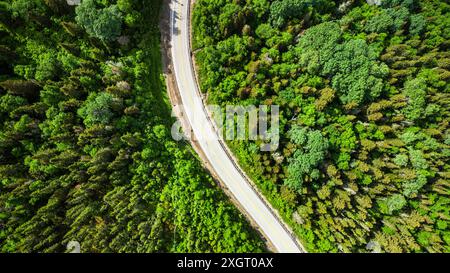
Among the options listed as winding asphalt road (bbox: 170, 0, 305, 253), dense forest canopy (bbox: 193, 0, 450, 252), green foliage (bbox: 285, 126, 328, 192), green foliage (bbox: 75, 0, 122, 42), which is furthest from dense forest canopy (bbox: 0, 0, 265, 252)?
green foliage (bbox: 285, 126, 328, 192)

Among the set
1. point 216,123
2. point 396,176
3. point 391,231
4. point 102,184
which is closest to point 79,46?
point 102,184

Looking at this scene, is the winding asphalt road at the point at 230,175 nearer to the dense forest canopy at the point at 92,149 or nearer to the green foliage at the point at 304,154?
the dense forest canopy at the point at 92,149

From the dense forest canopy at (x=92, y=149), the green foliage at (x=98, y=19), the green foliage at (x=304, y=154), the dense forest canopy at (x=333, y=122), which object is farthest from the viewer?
the dense forest canopy at (x=333, y=122)

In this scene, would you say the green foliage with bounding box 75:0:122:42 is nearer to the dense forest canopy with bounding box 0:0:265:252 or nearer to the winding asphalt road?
the dense forest canopy with bounding box 0:0:265:252

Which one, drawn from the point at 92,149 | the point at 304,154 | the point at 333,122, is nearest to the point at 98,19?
the point at 92,149

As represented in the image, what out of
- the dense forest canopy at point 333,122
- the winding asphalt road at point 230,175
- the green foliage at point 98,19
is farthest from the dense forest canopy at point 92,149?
the dense forest canopy at point 333,122

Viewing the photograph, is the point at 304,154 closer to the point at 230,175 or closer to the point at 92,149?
the point at 230,175
